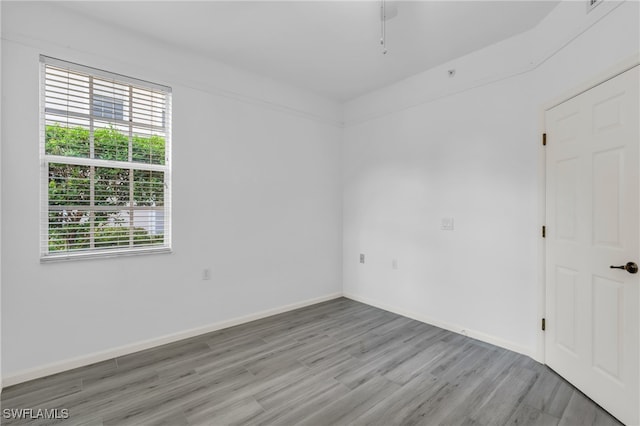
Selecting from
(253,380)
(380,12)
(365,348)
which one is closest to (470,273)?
(365,348)

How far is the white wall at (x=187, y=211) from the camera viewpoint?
7.62ft

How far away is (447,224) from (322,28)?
2406 millimetres

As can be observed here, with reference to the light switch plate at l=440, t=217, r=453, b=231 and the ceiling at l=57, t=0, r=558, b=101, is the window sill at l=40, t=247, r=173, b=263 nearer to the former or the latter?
the ceiling at l=57, t=0, r=558, b=101

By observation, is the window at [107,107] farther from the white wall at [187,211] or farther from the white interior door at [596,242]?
the white interior door at [596,242]

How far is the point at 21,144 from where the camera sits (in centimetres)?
232

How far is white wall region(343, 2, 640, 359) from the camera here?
97.8 inches

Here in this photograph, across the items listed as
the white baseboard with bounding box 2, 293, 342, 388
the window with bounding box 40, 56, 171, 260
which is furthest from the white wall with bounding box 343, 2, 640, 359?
the window with bounding box 40, 56, 171, 260

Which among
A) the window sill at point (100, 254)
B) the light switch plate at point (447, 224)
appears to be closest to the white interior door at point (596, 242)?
the light switch plate at point (447, 224)

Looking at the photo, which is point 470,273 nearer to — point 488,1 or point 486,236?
point 486,236

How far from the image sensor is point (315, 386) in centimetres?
231

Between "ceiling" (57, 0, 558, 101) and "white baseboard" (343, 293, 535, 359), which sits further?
"white baseboard" (343, 293, 535, 359)

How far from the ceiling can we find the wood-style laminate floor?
3011mm

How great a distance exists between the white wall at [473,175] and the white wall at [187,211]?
0.78 meters

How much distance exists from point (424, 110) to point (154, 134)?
3.02 metres
